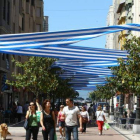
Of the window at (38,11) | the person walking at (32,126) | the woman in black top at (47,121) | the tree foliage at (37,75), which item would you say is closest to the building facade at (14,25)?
the window at (38,11)

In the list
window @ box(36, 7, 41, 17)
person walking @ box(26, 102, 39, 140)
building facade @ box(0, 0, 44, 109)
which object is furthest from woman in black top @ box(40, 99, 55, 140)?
window @ box(36, 7, 41, 17)

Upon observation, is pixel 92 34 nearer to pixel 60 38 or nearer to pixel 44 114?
pixel 60 38

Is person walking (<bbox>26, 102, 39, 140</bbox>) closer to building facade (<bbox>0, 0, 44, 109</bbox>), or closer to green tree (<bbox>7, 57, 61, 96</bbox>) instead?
green tree (<bbox>7, 57, 61, 96</bbox>)

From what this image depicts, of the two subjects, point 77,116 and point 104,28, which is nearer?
point 77,116

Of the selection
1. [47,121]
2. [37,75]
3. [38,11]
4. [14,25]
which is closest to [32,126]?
[47,121]

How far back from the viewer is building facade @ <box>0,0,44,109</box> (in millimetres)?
38969

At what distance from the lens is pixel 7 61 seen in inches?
1617

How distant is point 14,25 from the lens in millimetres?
50281

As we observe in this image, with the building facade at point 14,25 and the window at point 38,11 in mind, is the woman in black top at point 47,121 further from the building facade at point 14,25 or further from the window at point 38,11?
the window at point 38,11

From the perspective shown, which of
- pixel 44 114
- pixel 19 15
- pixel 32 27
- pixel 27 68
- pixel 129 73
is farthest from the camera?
pixel 32 27

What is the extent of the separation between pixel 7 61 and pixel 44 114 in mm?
28195

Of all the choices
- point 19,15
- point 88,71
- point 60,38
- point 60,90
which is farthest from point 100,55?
point 19,15

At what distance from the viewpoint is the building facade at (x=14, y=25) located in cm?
3897

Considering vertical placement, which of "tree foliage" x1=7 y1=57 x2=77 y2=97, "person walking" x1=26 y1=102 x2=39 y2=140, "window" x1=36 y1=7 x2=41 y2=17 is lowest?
"person walking" x1=26 y1=102 x2=39 y2=140
